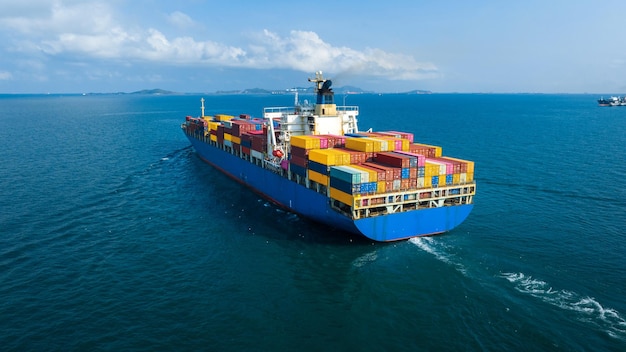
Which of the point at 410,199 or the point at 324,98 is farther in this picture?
the point at 324,98

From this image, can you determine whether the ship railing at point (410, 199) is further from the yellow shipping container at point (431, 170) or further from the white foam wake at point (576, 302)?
the white foam wake at point (576, 302)

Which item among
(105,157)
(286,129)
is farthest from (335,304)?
(105,157)

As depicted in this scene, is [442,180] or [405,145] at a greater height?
[405,145]

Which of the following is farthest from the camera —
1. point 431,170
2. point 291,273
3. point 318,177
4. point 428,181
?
point 318,177

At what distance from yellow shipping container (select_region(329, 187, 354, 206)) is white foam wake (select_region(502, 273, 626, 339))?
46.0 feet

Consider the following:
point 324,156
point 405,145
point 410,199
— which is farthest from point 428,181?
point 324,156

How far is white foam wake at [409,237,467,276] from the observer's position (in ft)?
112

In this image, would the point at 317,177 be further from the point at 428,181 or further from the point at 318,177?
the point at 428,181

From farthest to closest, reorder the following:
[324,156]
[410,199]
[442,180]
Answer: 1. [324,156]
2. [442,180]
3. [410,199]

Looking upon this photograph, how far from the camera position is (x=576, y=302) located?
28.0 meters

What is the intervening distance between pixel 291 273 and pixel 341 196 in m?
8.80

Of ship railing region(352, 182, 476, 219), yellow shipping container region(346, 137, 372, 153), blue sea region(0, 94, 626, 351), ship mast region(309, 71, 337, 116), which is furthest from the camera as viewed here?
ship mast region(309, 71, 337, 116)

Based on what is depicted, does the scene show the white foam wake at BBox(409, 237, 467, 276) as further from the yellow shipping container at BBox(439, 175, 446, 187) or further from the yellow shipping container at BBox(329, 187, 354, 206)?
the yellow shipping container at BBox(329, 187, 354, 206)

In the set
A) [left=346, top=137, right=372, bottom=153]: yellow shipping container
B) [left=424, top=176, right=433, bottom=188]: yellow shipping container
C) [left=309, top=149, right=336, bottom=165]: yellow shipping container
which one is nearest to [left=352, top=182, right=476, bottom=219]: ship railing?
[left=424, top=176, right=433, bottom=188]: yellow shipping container
